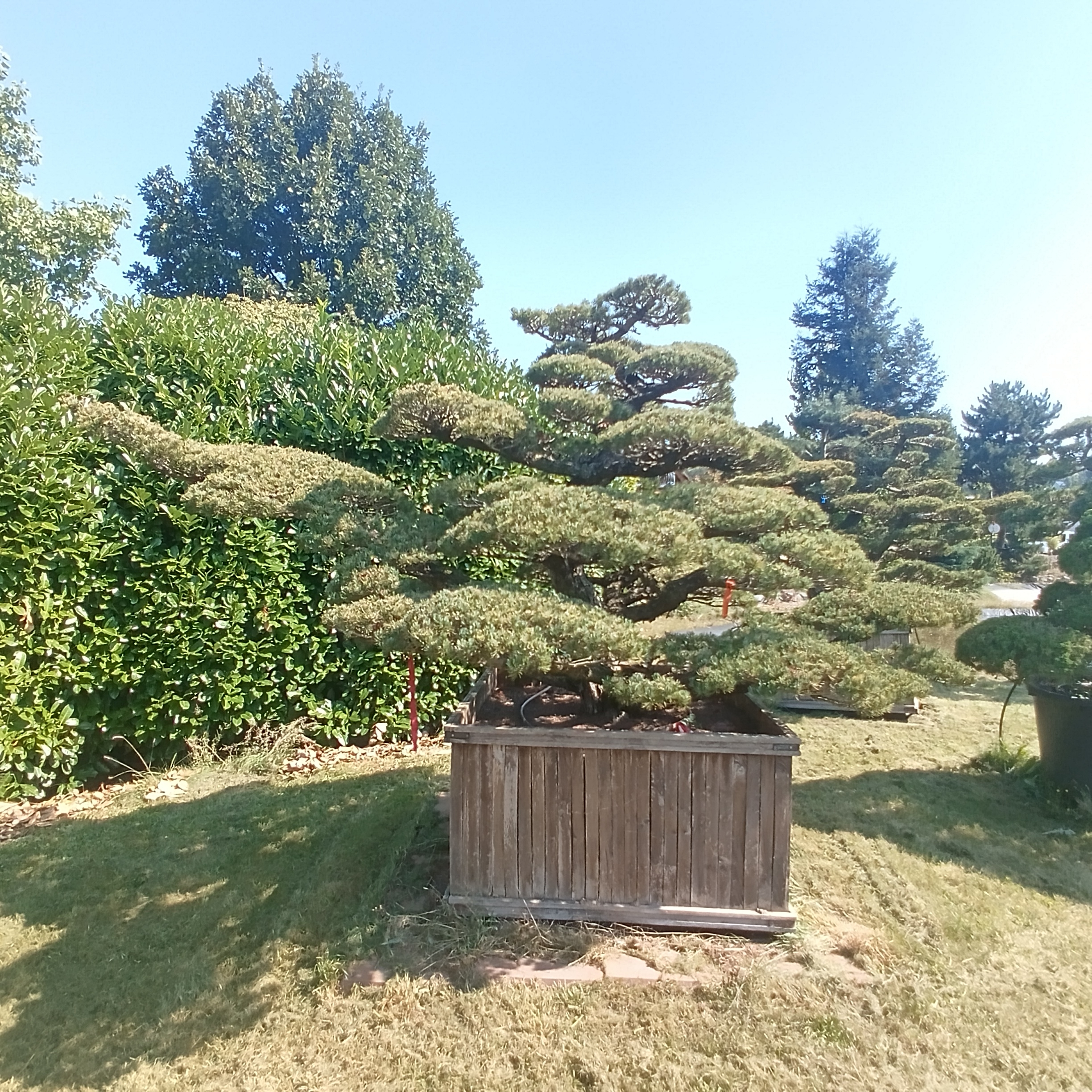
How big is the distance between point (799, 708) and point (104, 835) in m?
4.78

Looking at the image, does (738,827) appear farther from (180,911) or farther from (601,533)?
(180,911)

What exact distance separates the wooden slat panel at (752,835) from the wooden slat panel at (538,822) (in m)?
0.68

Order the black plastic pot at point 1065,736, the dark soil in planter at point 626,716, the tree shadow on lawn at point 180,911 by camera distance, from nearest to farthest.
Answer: the tree shadow on lawn at point 180,911 < the dark soil in planter at point 626,716 < the black plastic pot at point 1065,736

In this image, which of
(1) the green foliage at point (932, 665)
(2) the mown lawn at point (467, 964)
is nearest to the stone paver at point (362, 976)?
(2) the mown lawn at point (467, 964)

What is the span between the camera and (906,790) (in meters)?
3.61

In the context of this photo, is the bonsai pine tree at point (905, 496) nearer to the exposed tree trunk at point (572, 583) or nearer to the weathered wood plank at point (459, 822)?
the exposed tree trunk at point (572, 583)

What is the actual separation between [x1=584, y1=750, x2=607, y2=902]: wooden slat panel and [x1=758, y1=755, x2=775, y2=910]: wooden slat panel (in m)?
0.53

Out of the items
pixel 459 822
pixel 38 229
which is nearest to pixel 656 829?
pixel 459 822

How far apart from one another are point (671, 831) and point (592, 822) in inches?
10.5

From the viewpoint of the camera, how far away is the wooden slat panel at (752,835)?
7.16 feet

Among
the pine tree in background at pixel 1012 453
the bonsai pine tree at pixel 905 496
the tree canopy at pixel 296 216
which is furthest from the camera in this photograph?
the tree canopy at pixel 296 216

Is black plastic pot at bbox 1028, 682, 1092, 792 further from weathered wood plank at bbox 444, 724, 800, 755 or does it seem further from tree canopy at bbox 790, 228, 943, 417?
tree canopy at bbox 790, 228, 943, 417

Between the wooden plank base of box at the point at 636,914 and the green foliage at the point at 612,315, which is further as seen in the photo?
the green foliage at the point at 612,315

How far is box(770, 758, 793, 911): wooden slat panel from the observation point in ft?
7.09
